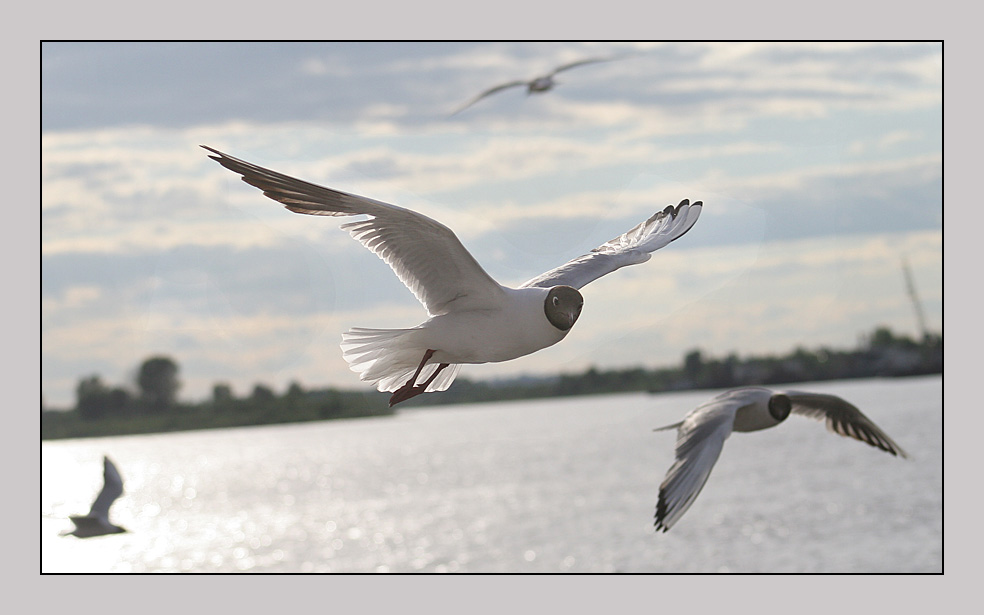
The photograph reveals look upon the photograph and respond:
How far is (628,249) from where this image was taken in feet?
18.4

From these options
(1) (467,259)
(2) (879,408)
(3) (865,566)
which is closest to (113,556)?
(3) (865,566)

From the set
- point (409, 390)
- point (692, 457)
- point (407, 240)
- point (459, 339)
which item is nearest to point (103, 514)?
point (409, 390)

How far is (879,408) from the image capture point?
148 ft

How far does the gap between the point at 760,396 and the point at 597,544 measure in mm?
17859

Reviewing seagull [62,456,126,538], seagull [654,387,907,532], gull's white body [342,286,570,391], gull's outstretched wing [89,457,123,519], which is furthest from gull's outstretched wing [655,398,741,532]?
gull's outstretched wing [89,457,123,519]

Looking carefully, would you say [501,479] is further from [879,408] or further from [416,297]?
[416,297]

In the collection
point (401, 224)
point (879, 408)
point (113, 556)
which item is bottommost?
point (113, 556)

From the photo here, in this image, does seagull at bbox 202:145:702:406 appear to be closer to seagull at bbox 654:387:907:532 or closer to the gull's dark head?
the gull's dark head

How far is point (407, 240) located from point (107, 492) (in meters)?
6.07

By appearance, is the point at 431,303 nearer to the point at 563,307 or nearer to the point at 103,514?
the point at 563,307

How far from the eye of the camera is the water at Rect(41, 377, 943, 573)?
22.6 metres

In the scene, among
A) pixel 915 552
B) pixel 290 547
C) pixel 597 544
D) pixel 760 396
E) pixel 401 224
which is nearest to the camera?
pixel 401 224

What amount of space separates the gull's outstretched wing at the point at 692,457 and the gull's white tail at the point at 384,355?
4.36ft

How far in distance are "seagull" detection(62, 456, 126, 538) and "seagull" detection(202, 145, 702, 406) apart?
16.4 feet
